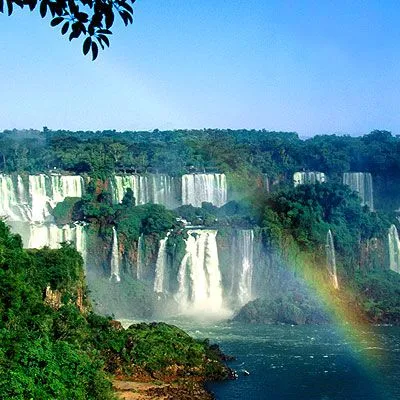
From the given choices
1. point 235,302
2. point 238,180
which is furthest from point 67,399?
point 238,180

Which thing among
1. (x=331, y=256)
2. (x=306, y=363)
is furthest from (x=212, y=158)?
(x=306, y=363)

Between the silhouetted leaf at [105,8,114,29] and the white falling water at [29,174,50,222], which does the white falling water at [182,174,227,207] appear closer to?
the white falling water at [29,174,50,222]

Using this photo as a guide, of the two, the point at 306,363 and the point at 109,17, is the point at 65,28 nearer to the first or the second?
the point at 109,17

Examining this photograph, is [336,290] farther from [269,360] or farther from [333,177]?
[333,177]

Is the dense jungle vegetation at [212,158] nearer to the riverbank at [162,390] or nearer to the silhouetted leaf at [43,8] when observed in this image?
the riverbank at [162,390]

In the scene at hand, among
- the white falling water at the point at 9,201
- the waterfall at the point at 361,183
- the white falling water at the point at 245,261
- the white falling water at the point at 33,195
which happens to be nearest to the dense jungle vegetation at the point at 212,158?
the waterfall at the point at 361,183

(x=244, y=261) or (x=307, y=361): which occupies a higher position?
(x=244, y=261)

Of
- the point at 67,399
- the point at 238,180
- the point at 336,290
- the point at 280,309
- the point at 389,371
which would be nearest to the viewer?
the point at 67,399
